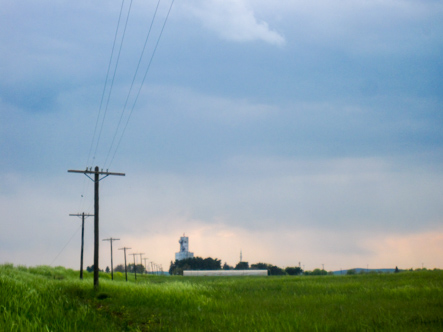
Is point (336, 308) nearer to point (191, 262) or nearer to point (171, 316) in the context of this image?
point (171, 316)

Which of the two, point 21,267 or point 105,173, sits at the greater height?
point 105,173

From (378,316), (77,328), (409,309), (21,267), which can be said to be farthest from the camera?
(21,267)

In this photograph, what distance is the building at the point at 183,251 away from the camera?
185500mm

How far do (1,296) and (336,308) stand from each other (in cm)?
1233

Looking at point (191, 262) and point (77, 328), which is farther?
point (191, 262)

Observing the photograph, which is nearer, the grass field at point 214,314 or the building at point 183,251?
the grass field at point 214,314

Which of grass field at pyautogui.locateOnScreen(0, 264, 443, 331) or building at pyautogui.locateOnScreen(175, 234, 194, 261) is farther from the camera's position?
building at pyautogui.locateOnScreen(175, 234, 194, 261)

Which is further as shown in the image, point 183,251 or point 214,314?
point 183,251

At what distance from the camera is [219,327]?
1352 centimetres

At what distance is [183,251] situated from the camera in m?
187

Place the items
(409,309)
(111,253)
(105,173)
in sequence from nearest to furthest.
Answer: (409,309), (105,173), (111,253)

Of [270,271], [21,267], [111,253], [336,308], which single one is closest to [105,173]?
[336,308]

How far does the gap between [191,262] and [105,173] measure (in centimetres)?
14019

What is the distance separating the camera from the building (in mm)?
185500
